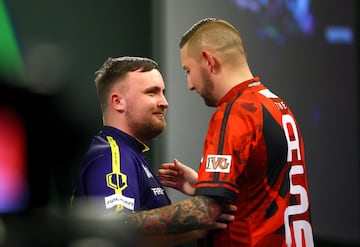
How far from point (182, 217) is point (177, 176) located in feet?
1.43

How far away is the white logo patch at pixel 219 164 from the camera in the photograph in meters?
1.43

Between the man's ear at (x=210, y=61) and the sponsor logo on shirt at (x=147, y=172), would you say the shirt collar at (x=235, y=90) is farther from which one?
the sponsor logo on shirt at (x=147, y=172)

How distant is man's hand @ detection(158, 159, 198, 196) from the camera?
1837mm

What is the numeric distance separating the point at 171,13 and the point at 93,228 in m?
2.73

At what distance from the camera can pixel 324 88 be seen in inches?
155

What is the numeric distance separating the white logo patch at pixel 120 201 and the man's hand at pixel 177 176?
0.33 metres

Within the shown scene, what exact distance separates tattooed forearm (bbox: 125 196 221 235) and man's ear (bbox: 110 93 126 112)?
0.42 meters

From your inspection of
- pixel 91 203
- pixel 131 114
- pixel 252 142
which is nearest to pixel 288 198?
pixel 252 142

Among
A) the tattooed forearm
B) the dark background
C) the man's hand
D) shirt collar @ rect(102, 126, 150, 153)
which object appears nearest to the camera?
the dark background

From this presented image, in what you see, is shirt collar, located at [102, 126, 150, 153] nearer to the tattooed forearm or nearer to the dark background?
the dark background

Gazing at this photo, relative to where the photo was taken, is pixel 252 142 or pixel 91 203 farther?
→ pixel 252 142

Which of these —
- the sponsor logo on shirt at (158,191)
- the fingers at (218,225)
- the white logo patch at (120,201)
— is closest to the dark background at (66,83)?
the white logo patch at (120,201)

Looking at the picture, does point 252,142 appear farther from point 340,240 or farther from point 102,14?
point 340,240

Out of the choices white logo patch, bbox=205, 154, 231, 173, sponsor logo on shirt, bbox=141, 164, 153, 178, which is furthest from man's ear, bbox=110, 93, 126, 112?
white logo patch, bbox=205, 154, 231, 173
